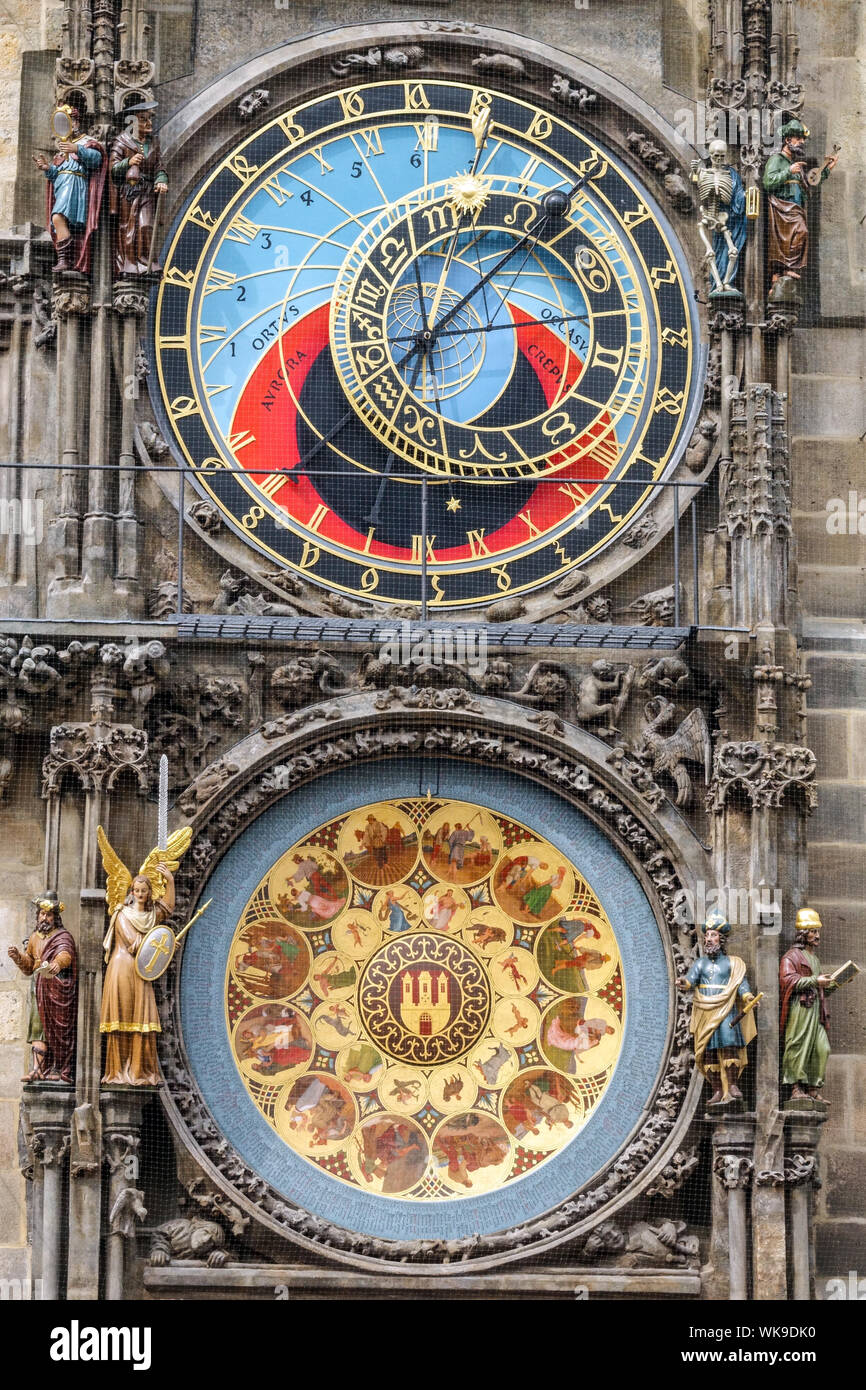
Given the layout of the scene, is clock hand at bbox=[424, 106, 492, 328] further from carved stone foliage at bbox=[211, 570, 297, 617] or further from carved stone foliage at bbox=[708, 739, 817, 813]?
carved stone foliage at bbox=[708, 739, 817, 813]

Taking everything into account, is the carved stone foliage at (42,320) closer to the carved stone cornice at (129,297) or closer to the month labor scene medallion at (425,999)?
the carved stone cornice at (129,297)

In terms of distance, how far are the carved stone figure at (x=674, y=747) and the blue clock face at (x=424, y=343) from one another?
3.33 ft

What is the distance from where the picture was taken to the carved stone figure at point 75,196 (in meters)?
18.3

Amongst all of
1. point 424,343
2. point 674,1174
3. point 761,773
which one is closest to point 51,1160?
point 674,1174

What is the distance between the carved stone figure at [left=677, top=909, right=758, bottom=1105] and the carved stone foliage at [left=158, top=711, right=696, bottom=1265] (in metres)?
0.17

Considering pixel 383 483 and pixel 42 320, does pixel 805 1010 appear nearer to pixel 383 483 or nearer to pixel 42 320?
pixel 383 483

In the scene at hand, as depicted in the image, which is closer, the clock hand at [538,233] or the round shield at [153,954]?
the round shield at [153,954]

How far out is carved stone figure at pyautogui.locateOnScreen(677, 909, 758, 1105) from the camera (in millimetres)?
17438

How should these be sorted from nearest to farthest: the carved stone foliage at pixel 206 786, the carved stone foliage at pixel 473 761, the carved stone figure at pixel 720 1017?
the carved stone foliage at pixel 473 761, the carved stone figure at pixel 720 1017, the carved stone foliage at pixel 206 786

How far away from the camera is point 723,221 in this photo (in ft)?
61.3

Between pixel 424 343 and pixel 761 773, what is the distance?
9.70 feet

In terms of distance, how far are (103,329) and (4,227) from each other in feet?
3.05

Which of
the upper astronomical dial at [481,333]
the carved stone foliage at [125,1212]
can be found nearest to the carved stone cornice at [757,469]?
the upper astronomical dial at [481,333]

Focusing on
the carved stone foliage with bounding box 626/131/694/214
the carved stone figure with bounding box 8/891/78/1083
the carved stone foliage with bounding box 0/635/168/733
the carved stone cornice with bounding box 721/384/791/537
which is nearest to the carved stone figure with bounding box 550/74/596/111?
the carved stone foliage with bounding box 626/131/694/214
